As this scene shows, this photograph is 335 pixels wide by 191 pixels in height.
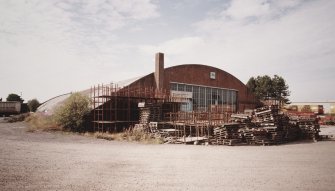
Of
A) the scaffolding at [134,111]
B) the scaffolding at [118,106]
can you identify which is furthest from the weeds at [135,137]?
the scaffolding at [118,106]

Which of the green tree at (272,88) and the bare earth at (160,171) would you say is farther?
the green tree at (272,88)

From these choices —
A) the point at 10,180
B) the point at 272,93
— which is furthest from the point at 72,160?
the point at 272,93

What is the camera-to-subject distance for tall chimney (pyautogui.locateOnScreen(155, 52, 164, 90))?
25141mm

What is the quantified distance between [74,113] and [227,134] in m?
12.3

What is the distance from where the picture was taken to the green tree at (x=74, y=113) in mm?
20572

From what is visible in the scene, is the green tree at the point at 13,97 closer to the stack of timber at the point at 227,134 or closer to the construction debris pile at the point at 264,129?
the stack of timber at the point at 227,134

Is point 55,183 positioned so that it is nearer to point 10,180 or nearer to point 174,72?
point 10,180

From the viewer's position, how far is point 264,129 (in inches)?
623

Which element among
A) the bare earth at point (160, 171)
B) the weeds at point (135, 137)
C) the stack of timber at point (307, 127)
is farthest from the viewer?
the stack of timber at point (307, 127)

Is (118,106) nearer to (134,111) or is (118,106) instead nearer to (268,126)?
→ (134,111)

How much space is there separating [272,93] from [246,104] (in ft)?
92.8

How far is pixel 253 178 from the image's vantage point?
284 inches

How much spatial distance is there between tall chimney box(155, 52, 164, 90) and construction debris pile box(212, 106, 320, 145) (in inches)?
381

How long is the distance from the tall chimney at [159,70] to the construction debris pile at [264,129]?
31.7 ft
